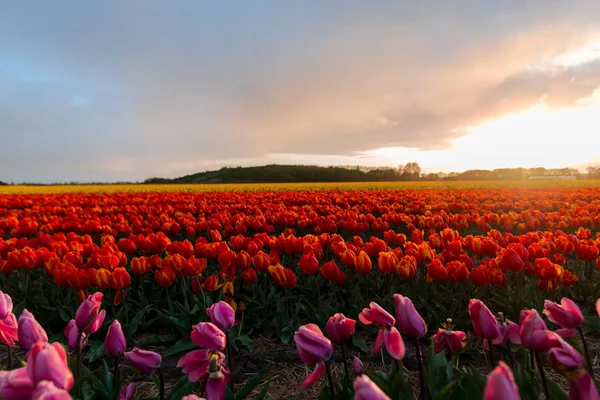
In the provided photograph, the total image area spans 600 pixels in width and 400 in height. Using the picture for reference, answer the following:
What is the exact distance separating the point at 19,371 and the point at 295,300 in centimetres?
361

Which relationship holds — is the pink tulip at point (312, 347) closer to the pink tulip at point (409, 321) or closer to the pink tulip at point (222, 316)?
the pink tulip at point (409, 321)

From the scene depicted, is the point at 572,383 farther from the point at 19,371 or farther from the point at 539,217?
the point at 539,217

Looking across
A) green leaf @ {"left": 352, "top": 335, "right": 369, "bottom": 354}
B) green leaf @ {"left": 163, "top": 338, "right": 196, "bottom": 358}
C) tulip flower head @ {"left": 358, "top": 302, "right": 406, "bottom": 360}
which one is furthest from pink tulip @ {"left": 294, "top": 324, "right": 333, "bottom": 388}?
green leaf @ {"left": 163, "top": 338, "right": 196, "bottom": 358}

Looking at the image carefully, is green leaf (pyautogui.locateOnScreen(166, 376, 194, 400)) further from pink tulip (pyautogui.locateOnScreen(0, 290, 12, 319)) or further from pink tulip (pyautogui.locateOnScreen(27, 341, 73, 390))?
pink tulip (pyautogui.locateOnScreen(27, 341, 73, 390))

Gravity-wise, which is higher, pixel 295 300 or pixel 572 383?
pixel 572 383

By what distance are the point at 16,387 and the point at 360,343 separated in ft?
9.81

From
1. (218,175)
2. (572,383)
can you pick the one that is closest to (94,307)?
(572,383)

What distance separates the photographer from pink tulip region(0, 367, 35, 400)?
3.68 feet

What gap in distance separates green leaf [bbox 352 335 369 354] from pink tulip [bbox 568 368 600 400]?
2480 millimetres

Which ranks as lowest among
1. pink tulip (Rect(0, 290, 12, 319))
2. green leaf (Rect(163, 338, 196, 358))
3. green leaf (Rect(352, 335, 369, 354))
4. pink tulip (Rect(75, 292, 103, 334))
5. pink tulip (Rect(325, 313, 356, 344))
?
green leaf (Rect(352, 335, 369, 354))

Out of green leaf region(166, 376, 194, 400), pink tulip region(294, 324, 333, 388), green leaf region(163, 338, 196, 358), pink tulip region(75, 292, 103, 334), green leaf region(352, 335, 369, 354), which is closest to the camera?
pink tulip region(294, 324, 333, 388)

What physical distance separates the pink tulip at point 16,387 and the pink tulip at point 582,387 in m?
1.54

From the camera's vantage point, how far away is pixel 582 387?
1208mm

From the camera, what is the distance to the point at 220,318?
76.5 inches
